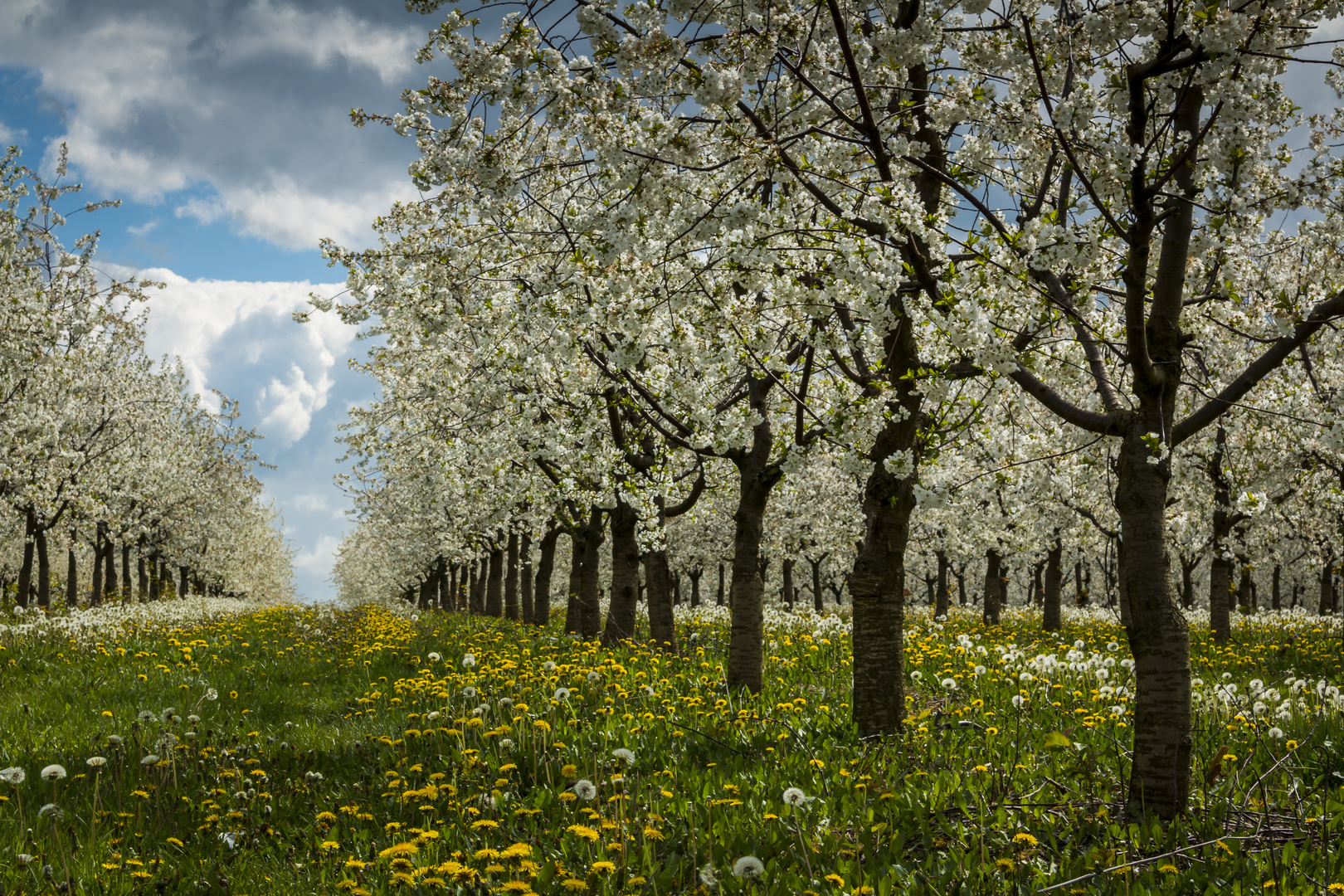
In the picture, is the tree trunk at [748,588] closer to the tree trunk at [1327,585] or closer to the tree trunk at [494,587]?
the tree trunk at [494,587]

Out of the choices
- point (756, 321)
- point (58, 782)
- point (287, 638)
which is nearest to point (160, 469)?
point (287, 638)

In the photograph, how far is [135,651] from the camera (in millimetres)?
12070

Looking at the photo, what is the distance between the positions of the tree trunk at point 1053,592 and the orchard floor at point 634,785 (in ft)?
37.2

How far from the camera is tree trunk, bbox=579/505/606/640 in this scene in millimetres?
16422

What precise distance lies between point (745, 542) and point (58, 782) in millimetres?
7071

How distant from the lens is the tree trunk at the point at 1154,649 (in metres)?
4.87

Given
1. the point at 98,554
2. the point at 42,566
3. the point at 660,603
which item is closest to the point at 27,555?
the point at 42,566

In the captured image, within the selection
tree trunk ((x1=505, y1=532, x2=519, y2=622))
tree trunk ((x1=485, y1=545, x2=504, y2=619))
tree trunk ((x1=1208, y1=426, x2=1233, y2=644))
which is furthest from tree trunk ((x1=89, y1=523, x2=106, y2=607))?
tree trunk ((x1=1208, y1=426, x2=1233, y2=644))

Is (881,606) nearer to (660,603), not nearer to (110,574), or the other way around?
(660,603)

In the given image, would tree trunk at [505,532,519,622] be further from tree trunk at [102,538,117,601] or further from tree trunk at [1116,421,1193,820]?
tree trunk at [1116,421,1193,820]

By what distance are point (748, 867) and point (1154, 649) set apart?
3012 mm

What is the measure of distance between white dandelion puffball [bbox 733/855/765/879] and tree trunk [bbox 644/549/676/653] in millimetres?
9309

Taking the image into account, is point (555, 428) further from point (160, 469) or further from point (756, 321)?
point (160, 469)

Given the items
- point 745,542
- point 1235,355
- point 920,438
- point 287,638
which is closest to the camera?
point 920,438
